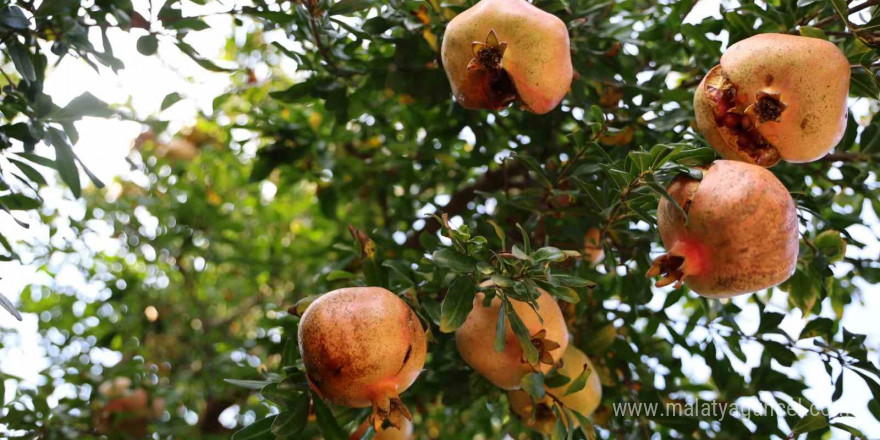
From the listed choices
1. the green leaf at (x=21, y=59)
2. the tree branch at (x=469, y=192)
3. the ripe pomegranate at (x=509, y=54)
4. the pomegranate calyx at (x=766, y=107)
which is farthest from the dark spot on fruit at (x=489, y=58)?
the tree branch at (x=469, y=192)

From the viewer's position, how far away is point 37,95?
5.57ft

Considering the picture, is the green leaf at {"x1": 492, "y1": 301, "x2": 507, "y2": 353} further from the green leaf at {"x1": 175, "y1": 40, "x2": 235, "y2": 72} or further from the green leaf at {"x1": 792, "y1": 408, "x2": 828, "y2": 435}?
the green leaf at {"x1": 175, "y1": 40, "x2": 235, "y2": 72}

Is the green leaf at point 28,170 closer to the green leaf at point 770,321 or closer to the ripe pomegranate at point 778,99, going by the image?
the ripe pomegranate at point 778,99

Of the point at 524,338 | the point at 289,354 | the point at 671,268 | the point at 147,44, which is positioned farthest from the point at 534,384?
the point at 147,44

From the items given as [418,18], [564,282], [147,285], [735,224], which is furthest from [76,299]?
[735,224]

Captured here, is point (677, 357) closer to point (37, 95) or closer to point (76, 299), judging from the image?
point (37, 95)

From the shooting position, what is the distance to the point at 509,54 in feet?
4.98

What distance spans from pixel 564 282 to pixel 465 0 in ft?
2.58

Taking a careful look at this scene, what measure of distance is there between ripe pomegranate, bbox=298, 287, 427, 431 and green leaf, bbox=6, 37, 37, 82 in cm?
87

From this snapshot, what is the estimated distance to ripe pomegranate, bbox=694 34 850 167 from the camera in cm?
140

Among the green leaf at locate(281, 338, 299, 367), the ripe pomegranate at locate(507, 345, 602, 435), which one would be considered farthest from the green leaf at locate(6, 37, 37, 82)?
the ripe pomegranate at locate(507, 345, 602, 435)

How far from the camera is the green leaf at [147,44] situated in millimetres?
1909

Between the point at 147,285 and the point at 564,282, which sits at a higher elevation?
the point at 564,282

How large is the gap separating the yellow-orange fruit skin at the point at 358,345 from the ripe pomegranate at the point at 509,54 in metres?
0.50
